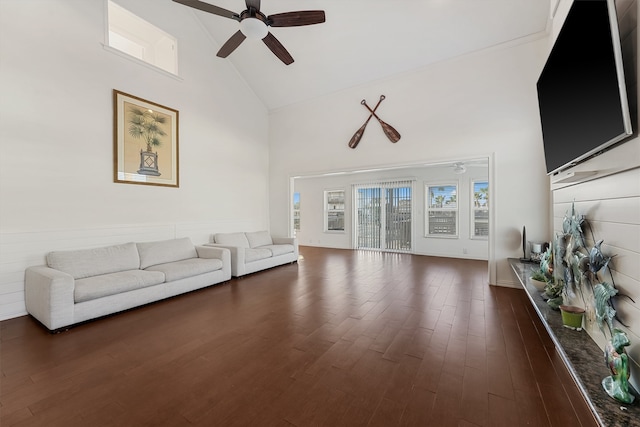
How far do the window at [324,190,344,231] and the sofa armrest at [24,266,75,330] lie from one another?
6794 mm

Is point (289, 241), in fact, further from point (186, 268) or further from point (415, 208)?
point (415, 208)

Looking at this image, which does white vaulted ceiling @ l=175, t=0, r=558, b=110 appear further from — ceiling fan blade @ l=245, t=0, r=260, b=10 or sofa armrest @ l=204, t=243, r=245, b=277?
sofa armrest @ l=204, t=243, r=245, b=277

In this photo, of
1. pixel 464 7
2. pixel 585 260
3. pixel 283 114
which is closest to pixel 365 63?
pixel 464 7

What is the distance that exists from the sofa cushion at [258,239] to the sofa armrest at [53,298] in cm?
315

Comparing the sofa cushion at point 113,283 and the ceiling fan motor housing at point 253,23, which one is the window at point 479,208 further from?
the sofa cushion at point 113,283

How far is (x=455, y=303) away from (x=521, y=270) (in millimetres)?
999

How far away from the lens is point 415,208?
7.36m

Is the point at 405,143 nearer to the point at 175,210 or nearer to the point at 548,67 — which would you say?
the point at 548,67

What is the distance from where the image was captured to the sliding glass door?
758cm

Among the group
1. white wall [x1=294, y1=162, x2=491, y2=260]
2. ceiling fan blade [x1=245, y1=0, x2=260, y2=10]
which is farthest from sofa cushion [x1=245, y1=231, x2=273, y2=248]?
ceiling fan blade [x1=245, y1=0, x2=260, y2=10]

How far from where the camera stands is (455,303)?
3340 millimetres

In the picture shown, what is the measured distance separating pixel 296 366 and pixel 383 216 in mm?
6384

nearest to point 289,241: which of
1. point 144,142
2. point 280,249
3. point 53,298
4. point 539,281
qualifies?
point 280,249

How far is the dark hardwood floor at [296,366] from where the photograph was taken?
1520 millimetres
